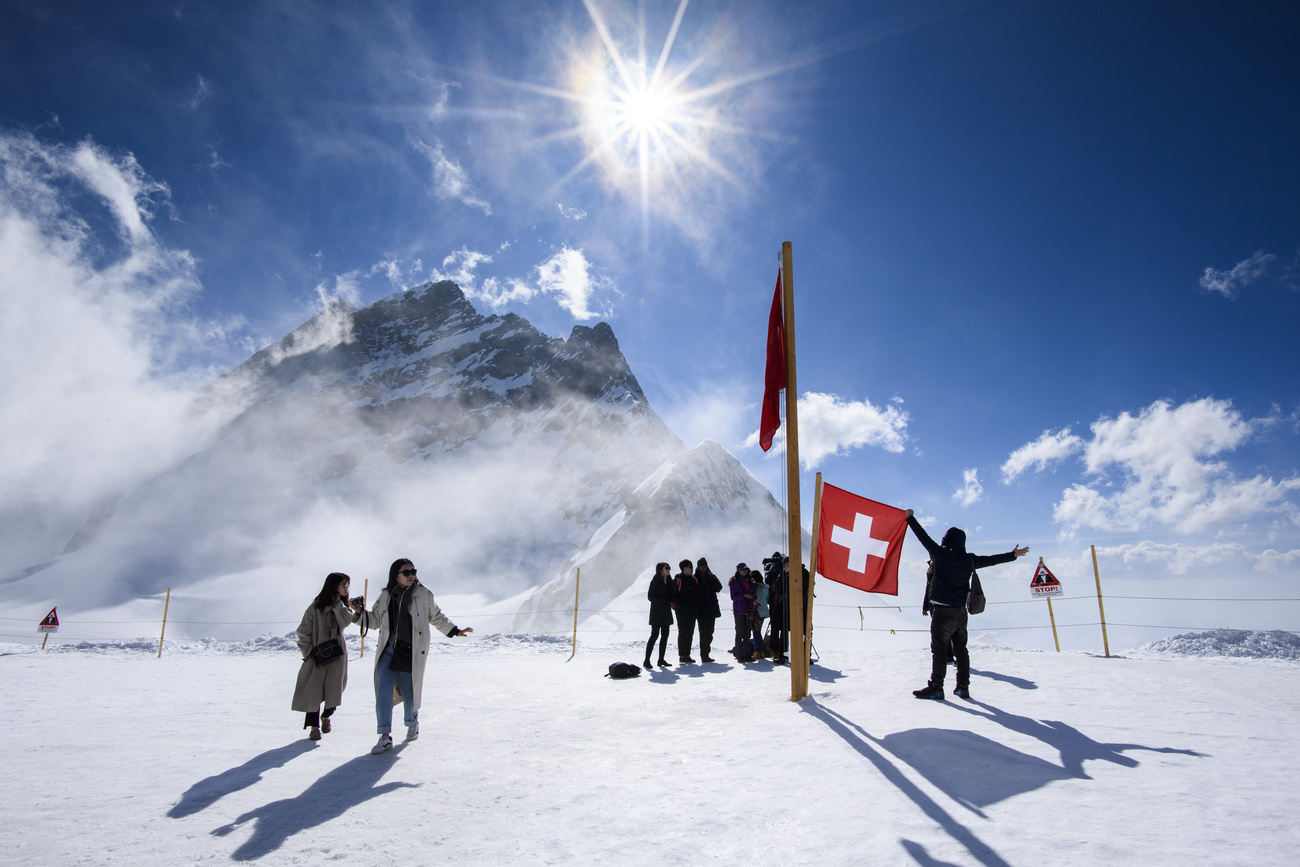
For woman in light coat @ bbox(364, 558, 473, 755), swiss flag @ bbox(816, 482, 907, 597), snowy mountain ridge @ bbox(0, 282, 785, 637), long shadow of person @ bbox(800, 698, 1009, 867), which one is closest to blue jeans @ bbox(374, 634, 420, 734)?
woman in light coat @ bbox(364, 558, 473, 755)

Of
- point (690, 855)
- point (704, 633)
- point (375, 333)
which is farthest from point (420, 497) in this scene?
point (690, 855)

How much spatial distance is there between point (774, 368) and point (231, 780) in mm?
6428

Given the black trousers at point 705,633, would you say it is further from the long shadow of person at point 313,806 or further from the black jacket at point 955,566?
the long shadow of person at point 313,806

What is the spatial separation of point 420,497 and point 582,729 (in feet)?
321

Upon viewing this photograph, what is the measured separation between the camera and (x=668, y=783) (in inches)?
146

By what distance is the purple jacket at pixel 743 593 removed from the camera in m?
10.3

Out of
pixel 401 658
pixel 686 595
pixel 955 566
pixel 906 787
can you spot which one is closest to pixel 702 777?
pixel 906 787

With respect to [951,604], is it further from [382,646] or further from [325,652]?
[325,652]

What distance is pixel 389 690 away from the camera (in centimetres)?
498

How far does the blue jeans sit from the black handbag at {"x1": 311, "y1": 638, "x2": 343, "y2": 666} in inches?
30.1

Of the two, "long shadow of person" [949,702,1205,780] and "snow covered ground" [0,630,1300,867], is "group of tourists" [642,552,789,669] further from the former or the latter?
"long shadow of person" [949,702,1205,780]

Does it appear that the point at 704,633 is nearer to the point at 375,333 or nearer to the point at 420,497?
the point at 420,497

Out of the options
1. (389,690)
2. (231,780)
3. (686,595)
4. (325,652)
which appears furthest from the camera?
(686,595)

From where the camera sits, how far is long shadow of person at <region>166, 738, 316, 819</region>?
11.5 feet
